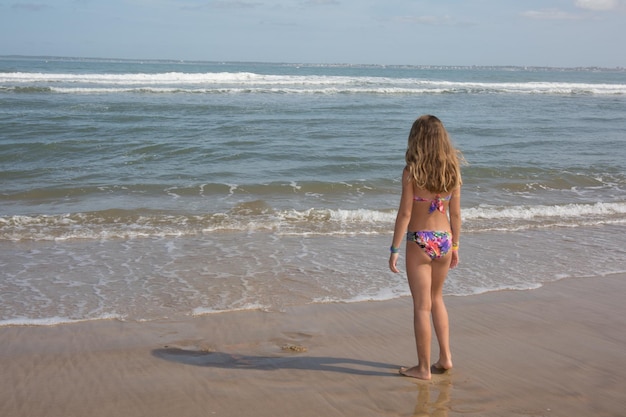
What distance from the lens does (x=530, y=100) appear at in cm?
3034

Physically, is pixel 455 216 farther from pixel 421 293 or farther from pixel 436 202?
pixel 421 293

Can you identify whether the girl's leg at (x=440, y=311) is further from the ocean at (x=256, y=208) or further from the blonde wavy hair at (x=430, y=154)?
the ocean at (x=256, y=208)

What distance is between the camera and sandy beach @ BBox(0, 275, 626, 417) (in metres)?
3.59

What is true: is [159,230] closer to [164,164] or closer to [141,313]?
[141,313]

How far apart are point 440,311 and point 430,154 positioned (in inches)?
42.4

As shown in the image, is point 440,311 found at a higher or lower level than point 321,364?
higher

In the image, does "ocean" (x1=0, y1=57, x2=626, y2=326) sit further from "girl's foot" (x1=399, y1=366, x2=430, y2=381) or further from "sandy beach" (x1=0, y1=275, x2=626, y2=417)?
"girl's foot" (x1=399, y1=366, x2=430, y2=381)

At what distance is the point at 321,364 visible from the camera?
419cm

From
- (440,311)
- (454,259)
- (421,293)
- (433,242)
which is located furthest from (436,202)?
(440,311)

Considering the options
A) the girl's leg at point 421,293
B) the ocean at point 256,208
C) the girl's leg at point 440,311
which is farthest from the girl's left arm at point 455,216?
the ocean at point 256,208

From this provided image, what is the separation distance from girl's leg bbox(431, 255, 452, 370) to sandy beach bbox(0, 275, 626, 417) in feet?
0.34

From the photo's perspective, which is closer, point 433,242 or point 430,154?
point 430,154

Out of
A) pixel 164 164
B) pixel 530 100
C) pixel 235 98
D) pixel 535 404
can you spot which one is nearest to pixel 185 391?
pixel 535 404

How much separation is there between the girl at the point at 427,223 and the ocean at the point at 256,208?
3.79ft
